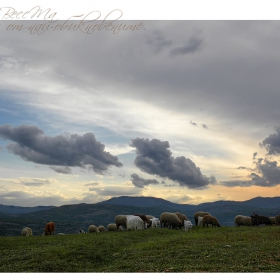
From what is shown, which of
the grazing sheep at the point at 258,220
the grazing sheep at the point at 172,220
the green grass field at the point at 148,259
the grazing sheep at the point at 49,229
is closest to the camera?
the green grass field at the point at 148,259

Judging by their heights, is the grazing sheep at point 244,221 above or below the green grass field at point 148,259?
below

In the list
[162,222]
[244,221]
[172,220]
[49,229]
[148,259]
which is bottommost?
[244,221]

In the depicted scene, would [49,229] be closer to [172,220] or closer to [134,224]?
[134,224]

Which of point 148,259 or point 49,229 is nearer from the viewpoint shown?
point 148,259

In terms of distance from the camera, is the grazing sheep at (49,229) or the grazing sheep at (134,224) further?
the grazing sheep at (49,229)

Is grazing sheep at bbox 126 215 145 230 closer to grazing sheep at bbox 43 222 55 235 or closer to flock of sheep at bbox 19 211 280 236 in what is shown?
flock of sheep at bbox 19 211 280 236

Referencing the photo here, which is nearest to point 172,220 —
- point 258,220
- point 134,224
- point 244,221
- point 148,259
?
point 134,224

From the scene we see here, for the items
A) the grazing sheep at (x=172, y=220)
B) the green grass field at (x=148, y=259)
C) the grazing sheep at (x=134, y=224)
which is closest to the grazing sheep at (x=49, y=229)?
the grazing sheep at (x=134, y=224)

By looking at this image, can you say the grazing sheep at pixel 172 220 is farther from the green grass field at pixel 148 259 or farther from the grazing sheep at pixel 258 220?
the green grass field at pixel 148 259

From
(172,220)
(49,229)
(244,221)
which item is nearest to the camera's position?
(49,229)

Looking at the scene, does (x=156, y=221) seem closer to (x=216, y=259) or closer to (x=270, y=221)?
(x=270, y=221)

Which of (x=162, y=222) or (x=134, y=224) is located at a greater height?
(x=134, y=224)

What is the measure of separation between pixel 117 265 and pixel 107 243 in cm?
918

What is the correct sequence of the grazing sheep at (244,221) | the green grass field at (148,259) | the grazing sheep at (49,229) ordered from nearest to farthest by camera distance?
the green grass field at (148,259) < the grazing sheep at (49,229) < the grazing sheep at (244,221)
